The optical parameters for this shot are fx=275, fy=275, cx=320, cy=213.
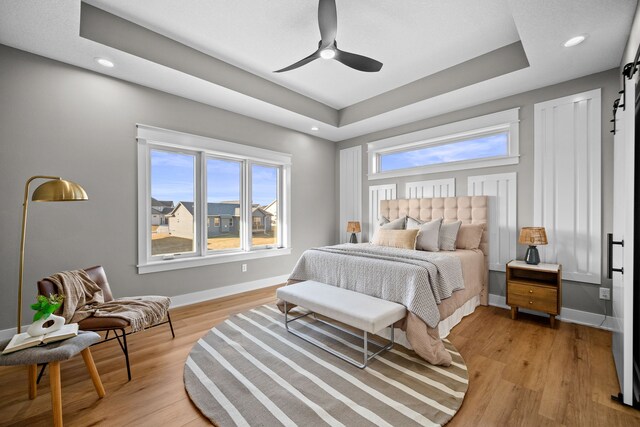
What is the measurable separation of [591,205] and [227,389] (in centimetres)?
388

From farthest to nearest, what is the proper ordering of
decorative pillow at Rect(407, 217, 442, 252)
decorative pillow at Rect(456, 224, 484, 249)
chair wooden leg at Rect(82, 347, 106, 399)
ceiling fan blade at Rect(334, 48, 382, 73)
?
decorative pillow at Rect(456, 224, 484, 249) → decorative pillow at Rect(407, 217, 442, 252) → ceiling fan blade at Rect(334, 48, 382, 73) → chair wooden leg at Rect(82, 347, 106, 399)

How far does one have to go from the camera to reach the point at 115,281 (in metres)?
3.04

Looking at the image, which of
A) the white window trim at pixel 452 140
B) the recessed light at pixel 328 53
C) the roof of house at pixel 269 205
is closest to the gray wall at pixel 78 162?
the roof of house at pixel 269 205

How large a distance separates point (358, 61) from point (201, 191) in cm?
260

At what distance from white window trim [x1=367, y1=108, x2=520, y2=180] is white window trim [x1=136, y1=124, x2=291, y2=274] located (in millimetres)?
1611

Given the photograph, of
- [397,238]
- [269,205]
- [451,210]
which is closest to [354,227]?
[397,238]

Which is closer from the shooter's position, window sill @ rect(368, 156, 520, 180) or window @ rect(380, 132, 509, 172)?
window sill @ rect(368, 156, 520, 180)

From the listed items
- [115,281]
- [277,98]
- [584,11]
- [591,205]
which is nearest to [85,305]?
[115,281]

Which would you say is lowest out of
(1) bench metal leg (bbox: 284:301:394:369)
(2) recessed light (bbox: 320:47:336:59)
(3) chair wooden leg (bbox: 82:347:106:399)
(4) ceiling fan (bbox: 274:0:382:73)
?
(1) bench metal leg (bbox: 284:301:394:369)

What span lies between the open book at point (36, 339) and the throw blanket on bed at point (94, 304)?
1.29 ft

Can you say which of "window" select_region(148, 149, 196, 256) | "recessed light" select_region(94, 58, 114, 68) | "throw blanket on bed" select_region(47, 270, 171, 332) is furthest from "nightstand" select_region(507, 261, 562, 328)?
"recessed light" select_region(94, 58, 114, 68)

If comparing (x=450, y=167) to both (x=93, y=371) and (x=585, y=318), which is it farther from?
(x=93, y=371)

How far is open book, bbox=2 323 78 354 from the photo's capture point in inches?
59.6

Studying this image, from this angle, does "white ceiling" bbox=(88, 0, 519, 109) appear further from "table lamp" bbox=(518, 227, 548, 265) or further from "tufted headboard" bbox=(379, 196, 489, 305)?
"table lamp" bbox=(518, 227, 548, 265)
